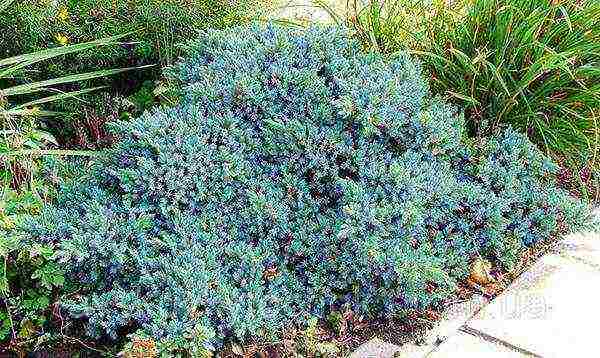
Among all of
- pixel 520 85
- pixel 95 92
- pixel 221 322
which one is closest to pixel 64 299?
pixel 221 322

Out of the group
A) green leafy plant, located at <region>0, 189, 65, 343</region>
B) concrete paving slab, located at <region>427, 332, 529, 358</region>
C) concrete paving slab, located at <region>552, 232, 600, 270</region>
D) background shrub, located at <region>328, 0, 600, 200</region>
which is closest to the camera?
green leafy plant, located at <region>0, 189, 65, 343</region>

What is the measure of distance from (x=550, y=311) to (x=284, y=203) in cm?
111

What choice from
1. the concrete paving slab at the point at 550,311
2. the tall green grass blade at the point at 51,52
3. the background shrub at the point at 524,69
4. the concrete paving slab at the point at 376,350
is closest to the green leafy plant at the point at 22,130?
the tall green grass blade at the point at 51,52

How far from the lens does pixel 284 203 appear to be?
122 inches

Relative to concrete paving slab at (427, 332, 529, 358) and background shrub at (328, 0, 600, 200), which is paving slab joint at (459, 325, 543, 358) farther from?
background shrub at (328, 0, 600, 200)

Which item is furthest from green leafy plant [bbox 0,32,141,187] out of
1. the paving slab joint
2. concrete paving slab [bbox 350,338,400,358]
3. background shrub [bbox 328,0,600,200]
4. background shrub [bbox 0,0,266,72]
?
the paving slab joint

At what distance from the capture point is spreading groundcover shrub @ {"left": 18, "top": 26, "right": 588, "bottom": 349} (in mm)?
2744

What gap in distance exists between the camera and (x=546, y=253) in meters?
3.44

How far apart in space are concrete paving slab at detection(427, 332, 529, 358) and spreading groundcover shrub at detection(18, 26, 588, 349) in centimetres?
19

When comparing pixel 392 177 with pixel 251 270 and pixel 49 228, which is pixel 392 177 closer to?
pixel 251 270

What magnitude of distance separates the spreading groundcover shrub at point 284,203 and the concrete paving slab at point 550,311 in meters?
0.16

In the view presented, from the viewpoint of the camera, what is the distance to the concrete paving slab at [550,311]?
2850 mm

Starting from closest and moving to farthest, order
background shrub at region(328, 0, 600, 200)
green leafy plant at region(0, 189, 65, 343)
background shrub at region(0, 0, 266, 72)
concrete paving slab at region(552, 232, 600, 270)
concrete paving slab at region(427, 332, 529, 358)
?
green leafy plant at region(0, 189, 65, 343)
concrete paving slab at region(427, 332, 529, 358)
concrete paving slab at region(552, 232, 600, 270)
background shrub at region(328, 0, 600, 200)
background shrub at region(0, 0, 266, 72)

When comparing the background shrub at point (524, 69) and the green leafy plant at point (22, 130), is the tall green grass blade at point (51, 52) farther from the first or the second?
the background shrub at point (524, 69)
